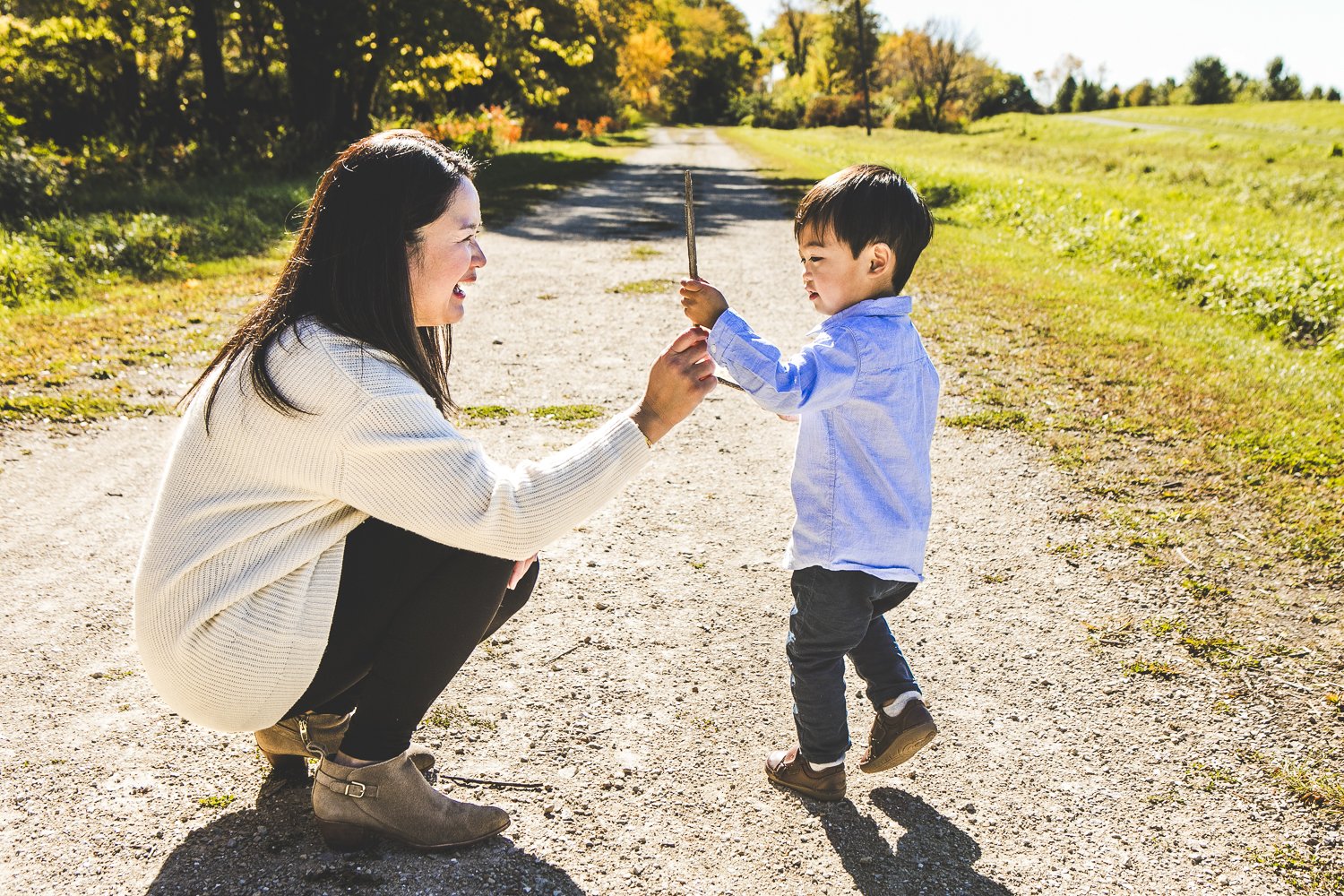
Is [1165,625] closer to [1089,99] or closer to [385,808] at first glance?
[385,808]

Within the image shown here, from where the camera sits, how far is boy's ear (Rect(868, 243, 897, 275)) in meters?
2.00

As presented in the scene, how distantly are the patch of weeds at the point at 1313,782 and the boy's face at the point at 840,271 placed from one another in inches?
59.9

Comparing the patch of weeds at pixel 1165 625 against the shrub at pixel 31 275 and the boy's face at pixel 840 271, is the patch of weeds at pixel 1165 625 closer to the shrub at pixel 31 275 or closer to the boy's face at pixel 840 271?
the boy's face at pixel 840 271

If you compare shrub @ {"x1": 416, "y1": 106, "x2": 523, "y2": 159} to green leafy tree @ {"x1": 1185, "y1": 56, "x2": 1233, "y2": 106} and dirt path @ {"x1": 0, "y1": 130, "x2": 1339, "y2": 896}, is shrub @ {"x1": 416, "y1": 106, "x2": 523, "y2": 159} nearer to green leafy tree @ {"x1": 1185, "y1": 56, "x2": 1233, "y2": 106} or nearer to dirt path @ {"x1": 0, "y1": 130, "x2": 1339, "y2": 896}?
dirt path @ {"x1": 0, "y1": 130, "x2": 1339, "y2": 896}

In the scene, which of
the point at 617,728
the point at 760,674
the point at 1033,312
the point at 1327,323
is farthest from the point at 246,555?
the point at 1327,323

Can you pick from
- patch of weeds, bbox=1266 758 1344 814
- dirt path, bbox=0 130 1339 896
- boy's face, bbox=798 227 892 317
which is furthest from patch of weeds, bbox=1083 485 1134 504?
boy's face, bbox=798 227 892 317

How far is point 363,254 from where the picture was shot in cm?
179

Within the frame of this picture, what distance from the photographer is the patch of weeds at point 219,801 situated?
2.10 meters

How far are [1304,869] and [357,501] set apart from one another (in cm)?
210

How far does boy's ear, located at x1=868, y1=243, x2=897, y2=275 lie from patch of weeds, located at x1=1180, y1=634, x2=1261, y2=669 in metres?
1.63

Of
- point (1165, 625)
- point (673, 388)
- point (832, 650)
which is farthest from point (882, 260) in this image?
point (1165, 625)

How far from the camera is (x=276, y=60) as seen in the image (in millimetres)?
20344

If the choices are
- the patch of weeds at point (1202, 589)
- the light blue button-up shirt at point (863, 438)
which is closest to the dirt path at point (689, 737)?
the patch of weeds at point (1202, 589)

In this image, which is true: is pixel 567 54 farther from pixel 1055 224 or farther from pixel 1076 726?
pixel 1076 726
